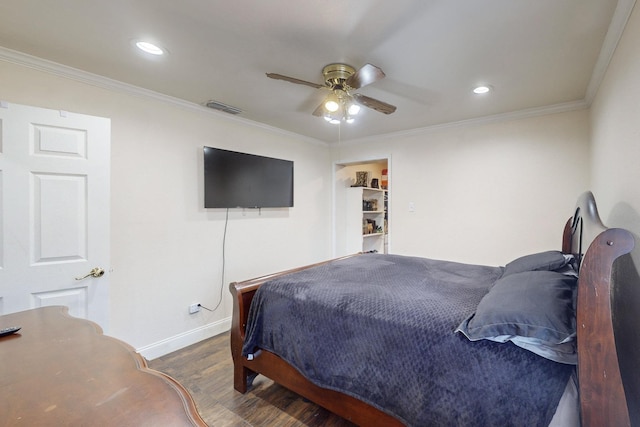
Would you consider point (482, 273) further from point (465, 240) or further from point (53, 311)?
point (53, 311)

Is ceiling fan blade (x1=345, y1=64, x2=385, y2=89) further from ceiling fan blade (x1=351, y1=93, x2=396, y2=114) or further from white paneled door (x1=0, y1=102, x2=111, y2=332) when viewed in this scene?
white paneled door (x1=0, y1=102, x2=111, y2=332)

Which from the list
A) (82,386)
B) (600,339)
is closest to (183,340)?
(82,386)

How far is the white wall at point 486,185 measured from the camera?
289 cm

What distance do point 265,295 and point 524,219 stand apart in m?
2.92

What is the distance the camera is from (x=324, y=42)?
1.78 m

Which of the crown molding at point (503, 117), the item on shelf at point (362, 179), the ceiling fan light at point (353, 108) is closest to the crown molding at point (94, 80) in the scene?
the ceiling fan light at point (353, 108)

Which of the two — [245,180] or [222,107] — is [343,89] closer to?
[222,107]

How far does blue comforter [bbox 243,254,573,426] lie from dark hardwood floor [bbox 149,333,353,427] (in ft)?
1.22

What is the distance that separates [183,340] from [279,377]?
146cm

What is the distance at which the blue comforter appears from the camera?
1.10 m

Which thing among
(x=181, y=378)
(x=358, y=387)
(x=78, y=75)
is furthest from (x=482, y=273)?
(x=78, y=75)

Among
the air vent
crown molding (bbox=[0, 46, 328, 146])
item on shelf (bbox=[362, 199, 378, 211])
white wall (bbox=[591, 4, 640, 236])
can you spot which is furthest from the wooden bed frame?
item on shelf (bbox=[362, 199, 378, 211])

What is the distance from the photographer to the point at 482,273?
225cm

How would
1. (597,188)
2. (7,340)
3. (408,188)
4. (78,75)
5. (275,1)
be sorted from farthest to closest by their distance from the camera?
(408,188)
(597,188)
(78,75)
(275,1)
(7,340)
